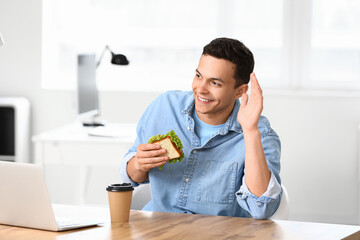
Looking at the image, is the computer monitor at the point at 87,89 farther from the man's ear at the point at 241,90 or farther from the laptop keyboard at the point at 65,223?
the laptop keyboard at the point at 65,223

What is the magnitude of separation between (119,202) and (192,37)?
3294 mm

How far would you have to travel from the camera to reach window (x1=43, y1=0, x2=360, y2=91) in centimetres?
480

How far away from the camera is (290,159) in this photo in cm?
468

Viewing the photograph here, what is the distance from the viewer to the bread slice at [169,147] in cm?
201

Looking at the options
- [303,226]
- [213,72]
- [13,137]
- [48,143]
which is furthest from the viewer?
[13,137]

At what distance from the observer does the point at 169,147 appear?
202cm

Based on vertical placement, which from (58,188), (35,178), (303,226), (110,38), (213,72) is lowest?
(58,188)

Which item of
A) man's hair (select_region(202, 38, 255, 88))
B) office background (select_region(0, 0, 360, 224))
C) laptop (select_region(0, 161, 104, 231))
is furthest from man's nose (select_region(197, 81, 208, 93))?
office background (select_region(0, 0, 360, 224))

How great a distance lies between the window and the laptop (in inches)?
125

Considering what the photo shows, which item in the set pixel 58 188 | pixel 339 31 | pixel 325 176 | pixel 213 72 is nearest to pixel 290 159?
pixel 325 176

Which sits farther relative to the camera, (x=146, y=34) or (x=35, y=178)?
(x=146, y=34)

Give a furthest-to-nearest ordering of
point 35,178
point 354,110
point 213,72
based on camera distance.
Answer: point 354,110 < point 213,72 < point 35,178

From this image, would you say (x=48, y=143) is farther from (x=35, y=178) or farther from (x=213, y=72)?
(x=35, y=178)

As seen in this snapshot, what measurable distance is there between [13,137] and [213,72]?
312 centimetres
